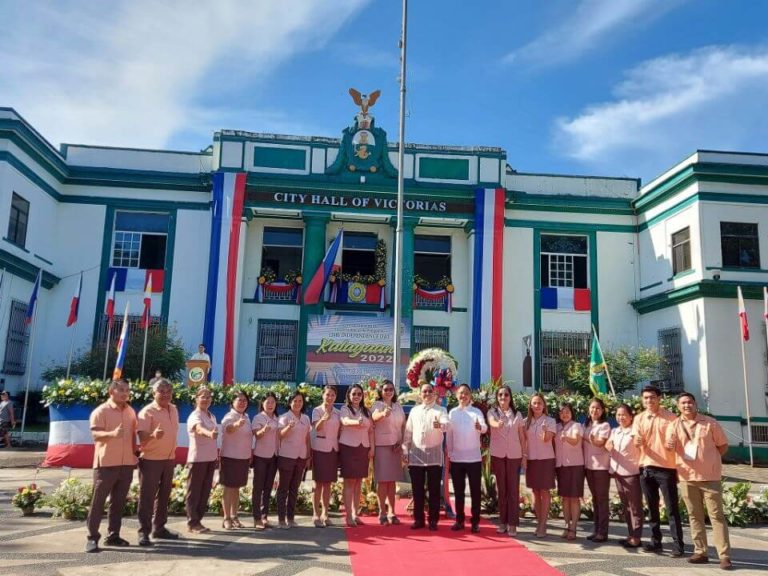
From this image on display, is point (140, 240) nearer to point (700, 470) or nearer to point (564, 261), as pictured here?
point (564, 261)

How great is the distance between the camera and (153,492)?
6371 millimetres

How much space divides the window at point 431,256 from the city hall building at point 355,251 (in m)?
0.05

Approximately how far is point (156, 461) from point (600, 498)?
4.62 m

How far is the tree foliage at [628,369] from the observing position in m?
17.3

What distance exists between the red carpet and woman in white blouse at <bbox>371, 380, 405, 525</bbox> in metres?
0.31

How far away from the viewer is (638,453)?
6723 mm

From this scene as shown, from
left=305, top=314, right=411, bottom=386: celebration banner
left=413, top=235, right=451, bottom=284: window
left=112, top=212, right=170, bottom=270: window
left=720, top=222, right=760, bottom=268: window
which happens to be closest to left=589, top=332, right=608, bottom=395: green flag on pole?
left=720, top=222, right=760, bottom=268: window

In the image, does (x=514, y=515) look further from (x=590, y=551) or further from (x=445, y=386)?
(x=445, y=386)

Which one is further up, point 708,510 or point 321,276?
point 321,276

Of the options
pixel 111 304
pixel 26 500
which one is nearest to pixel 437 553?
pixel 26 500

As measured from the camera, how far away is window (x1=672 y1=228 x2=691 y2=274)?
58.0 ft

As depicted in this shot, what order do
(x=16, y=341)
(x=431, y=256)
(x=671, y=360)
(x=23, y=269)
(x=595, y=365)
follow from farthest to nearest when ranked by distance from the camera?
(x=431, y=256) → (x=671, y=360) → (x=16, y=341) → (x=23, y=269) → (x=595, y=365)

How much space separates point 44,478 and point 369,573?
7.27 meters

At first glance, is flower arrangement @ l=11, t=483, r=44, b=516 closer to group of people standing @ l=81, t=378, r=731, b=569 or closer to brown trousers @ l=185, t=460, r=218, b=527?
group of people standing @ l=81, t=378, r=731, b=569
